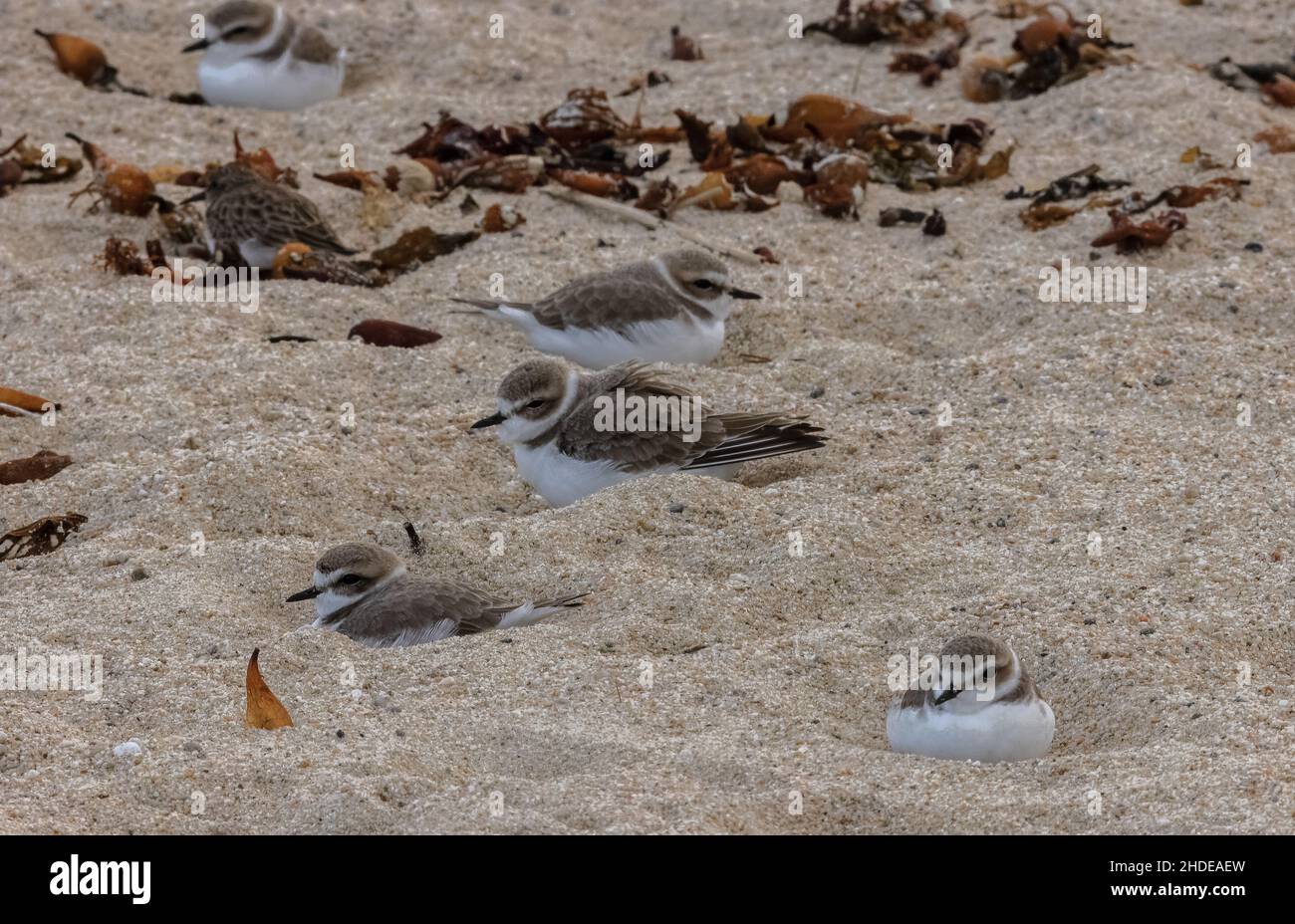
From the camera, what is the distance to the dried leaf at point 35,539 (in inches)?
218

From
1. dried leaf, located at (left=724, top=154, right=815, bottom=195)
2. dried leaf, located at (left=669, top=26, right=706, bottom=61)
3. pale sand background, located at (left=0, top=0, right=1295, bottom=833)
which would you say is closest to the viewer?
pale sand background, located at (left=0, top=0, right=1295, bottom=833)

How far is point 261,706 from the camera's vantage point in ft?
14.4

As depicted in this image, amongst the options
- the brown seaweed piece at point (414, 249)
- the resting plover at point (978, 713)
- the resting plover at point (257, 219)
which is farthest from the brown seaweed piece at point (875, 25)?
the resting plover at point (978, 713)

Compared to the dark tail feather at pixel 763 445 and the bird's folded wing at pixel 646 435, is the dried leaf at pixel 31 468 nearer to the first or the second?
the bird's folded wing at pixel 646 435

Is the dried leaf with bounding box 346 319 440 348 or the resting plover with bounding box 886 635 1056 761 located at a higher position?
the resting plover with bounding box 886 635 1056 761

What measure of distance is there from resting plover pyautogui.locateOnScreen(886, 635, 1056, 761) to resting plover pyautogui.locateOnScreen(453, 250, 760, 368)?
2852 millimetres

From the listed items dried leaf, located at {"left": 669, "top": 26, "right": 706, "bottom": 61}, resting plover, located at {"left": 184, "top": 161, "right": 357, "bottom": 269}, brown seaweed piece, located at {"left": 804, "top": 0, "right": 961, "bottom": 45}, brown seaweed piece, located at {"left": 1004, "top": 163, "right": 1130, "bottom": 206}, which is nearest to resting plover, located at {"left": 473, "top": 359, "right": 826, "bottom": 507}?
resting plover, located at {"left": 184, "top": 161, "right": 357, "bottom": 269}

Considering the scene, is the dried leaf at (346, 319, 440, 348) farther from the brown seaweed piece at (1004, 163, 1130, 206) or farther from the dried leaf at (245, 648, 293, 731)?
the brown seaweed piece at (1004, 163, 1130, 206)

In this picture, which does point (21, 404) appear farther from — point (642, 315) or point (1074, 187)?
point (1074, 187)

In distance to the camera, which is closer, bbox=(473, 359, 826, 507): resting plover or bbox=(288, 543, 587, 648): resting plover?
bbox=(288, 543, 587, 648): resting plover

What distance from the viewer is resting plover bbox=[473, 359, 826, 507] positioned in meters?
5.93

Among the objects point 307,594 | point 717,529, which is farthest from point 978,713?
point 307,594

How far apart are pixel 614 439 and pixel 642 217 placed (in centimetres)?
248
